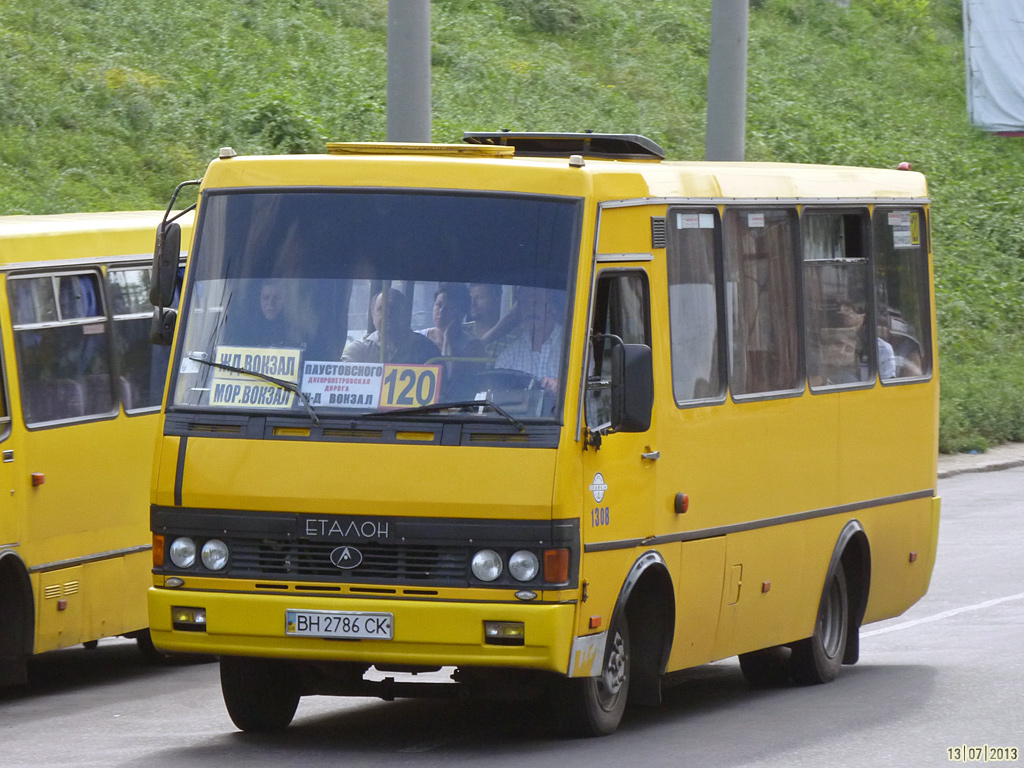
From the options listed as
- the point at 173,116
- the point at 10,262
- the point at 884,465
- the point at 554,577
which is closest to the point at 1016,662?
the point at 884,465

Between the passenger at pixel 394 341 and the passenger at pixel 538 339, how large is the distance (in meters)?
0.34

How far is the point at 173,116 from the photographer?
2362cm

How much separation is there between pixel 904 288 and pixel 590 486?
458 cm

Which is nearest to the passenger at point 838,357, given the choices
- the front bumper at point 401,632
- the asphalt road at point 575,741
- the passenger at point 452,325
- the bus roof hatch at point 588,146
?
the bus roof hatch at point 588,146

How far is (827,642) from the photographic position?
37.0 ft

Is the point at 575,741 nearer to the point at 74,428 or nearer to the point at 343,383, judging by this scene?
the point at 343,383

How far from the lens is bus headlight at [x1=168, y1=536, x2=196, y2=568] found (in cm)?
824

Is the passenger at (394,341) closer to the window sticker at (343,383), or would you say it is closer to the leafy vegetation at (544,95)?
the window sticker at (343,383)

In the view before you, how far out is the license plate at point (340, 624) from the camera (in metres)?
7.98

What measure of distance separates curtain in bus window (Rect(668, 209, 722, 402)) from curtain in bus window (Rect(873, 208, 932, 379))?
2443mm

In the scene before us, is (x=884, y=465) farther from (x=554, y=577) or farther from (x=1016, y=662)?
(x=554, y=577)

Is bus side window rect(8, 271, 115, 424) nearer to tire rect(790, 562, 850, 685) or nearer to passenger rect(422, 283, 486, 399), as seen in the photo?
passenger rect(422, 283, 486, 399)

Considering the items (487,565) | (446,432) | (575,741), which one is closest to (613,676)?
(575,741)

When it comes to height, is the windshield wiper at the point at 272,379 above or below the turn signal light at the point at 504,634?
above
